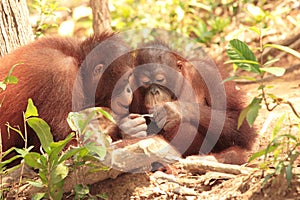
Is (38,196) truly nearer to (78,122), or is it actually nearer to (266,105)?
(78,122)

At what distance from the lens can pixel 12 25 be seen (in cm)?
496

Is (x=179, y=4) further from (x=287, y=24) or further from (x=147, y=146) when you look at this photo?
(x=147, y=146)

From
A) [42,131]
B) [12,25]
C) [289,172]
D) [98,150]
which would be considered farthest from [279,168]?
[12,25]

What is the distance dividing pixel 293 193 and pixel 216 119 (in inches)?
67.3

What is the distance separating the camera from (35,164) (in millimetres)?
3217

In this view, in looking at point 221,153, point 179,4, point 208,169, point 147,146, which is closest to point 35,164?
point 147,146

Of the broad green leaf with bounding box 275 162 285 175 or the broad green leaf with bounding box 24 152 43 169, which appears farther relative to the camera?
the broad green leaf with bounding box 24 152 43 169

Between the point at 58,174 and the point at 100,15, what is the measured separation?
3.05 metres

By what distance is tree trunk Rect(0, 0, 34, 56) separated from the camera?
194 inches

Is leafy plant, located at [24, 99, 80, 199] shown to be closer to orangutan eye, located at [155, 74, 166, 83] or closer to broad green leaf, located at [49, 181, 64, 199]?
broad green leaf, located at [49, 181, 64, 199]

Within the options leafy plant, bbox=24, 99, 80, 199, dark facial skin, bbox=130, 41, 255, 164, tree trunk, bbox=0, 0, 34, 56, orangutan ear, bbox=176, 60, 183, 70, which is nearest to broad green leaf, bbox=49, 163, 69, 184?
leafy plant, bbox=24, 99, 80, 199

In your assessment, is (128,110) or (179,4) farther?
(179,4)

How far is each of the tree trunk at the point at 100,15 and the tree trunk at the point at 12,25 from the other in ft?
3.32

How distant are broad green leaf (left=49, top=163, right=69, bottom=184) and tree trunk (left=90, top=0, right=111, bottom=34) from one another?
2913mm
